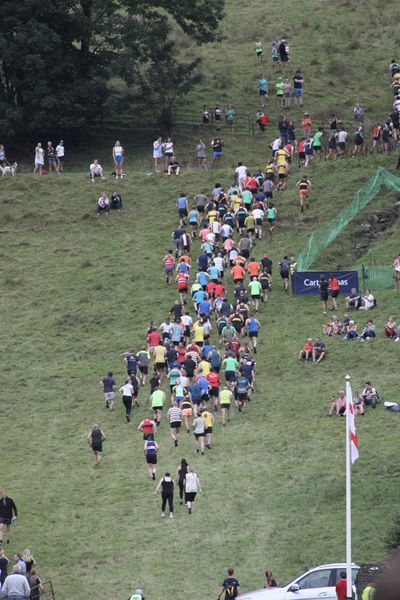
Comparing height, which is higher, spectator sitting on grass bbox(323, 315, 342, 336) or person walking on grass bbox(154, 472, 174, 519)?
spectator sitting on grass bbox(323, 315, 342, 336)

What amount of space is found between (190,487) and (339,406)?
6.65 m

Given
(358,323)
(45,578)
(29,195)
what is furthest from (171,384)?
(29,195)

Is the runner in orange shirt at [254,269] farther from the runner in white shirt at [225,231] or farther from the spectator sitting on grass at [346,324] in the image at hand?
the spectator sitting on grass at [346,324]

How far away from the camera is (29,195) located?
65562mm

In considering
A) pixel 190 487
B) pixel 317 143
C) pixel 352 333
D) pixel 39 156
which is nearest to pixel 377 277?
pixel 352 333

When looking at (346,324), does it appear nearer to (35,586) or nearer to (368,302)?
(368,302)

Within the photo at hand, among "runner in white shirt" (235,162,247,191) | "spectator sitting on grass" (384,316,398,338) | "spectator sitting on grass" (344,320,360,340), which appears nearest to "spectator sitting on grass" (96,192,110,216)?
"runner in white shirt" (235,162,247,191)

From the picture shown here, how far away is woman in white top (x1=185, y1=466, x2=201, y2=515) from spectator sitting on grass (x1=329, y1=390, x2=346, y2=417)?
631 cm

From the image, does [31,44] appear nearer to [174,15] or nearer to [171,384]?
[174,15]

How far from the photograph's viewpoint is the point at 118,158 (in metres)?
65.4

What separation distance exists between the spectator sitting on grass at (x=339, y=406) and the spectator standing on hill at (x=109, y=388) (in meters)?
6.79

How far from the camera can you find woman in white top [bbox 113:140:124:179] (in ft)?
214

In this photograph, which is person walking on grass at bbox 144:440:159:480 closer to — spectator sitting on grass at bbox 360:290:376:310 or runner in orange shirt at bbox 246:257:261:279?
spectator sitting on grass at bbox 360:290:376:310

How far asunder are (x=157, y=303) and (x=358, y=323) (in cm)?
830
